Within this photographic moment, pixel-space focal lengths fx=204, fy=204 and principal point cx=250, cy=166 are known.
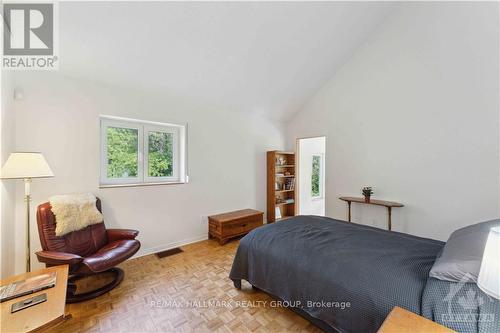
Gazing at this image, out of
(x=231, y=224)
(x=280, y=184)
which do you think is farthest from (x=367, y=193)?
(x=231, y=224)

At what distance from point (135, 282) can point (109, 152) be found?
5.48 ft

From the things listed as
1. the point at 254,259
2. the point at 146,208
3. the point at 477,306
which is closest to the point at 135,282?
the point at 146,208

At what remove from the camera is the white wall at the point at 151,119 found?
2225 mm

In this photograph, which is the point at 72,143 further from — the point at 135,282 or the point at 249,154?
the point at 249,154

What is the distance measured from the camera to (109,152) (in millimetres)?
2742

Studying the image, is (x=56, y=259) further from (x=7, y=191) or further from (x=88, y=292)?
(x=7, y=191)

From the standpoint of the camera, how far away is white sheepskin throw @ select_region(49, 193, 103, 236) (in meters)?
2.05

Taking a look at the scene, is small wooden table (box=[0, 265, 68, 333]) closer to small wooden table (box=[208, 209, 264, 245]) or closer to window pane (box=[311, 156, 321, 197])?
small wooden table (box=[208, 209, 264, 245])

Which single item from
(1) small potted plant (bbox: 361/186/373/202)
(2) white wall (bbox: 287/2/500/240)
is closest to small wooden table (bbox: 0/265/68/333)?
(1) small potted plant (bbox: 361/186/373/202)

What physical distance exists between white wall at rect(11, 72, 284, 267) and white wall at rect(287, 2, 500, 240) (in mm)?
1746

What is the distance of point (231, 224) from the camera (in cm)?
337

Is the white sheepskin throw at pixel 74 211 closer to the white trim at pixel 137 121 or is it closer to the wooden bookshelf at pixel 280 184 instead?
the white trim at pixel 137 121

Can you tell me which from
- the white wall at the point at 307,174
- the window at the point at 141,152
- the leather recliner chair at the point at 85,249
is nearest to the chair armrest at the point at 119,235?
the leather recliner chair at the point at 85,249

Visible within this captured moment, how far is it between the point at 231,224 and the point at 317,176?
10.8 feet
